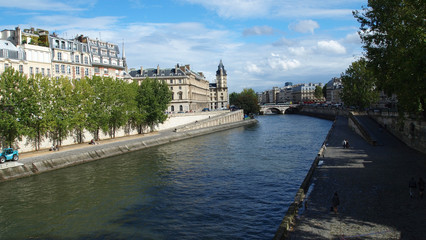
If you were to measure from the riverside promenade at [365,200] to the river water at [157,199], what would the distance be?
2309mm

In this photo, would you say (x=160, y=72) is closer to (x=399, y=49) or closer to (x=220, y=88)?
(x=220, y=88)

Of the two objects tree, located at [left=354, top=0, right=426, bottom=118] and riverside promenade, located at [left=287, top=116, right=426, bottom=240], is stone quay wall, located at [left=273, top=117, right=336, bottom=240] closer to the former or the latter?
riverside promenade, located at [left=287, top=116, right=426, bottom=240]

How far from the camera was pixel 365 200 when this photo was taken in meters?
17.8

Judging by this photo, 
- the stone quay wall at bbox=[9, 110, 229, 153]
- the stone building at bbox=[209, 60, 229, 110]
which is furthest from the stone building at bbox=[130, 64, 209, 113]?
the stone building at bbox=[209, 60, 229, 110]

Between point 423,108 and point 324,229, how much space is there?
911 inches

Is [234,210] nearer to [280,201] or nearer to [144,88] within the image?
[280,201]

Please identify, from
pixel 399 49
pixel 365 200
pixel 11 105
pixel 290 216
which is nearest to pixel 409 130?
pixel 399 49

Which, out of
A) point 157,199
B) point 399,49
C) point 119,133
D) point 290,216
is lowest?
point 157,199

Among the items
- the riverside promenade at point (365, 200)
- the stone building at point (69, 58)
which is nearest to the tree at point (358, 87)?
the riverside promenade at point (365, 200)

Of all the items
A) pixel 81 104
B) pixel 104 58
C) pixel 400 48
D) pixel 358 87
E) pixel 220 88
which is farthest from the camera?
pixel 220 88

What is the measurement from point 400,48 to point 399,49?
20.5 inches

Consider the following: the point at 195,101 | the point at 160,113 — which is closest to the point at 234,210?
the point at 160,113

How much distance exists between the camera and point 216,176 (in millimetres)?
28906

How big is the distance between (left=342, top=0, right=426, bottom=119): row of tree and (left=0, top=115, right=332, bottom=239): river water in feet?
33.4
